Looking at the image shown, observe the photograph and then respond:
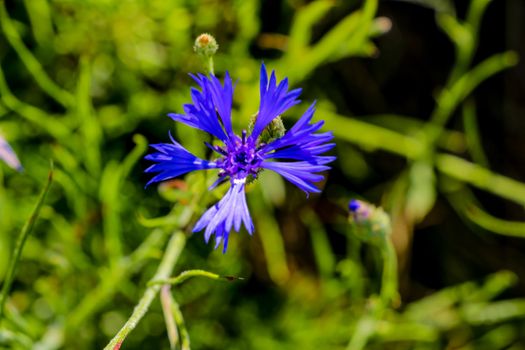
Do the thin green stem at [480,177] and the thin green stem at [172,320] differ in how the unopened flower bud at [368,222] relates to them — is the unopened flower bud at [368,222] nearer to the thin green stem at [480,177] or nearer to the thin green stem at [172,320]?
the thin green stem at [172,320]

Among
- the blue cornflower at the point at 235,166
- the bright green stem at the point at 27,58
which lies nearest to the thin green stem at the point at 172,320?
the blue cornflower at the point at 235,166

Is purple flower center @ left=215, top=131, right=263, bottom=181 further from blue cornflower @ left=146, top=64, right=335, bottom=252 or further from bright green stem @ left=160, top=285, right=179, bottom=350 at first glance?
bright green stem @ left=160, top=285, right=179, bottom=350

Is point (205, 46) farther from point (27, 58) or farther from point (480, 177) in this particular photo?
point (480, 177)

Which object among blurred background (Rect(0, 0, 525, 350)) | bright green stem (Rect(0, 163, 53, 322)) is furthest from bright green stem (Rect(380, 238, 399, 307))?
bright green stem (Rect(0, 163, 53, 322))

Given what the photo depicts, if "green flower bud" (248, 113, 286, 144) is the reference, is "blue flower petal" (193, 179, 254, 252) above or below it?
below

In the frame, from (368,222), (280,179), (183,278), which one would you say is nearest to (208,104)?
(183,278)
